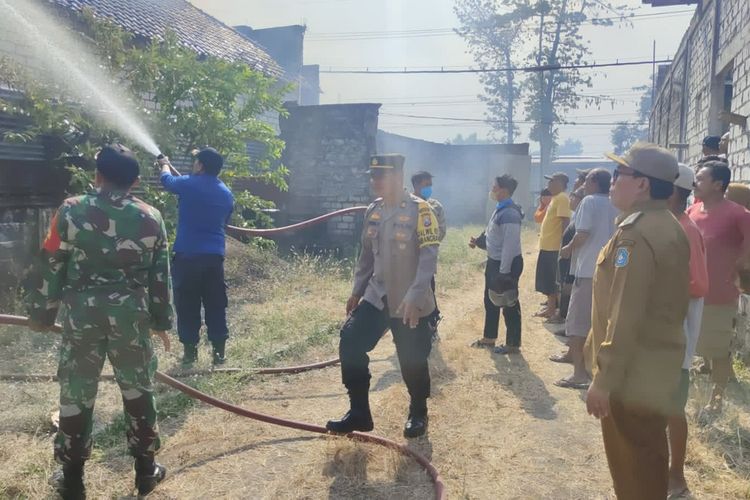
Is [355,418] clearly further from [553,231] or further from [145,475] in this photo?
[553,231]

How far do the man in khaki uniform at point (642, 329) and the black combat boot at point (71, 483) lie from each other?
2557 millimetres

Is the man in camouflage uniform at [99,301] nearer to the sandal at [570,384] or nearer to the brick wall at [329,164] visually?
the sandal at [570,384]

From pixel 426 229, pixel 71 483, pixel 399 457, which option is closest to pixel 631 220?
pixel 426 229

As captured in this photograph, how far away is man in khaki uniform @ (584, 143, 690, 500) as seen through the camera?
2371mm

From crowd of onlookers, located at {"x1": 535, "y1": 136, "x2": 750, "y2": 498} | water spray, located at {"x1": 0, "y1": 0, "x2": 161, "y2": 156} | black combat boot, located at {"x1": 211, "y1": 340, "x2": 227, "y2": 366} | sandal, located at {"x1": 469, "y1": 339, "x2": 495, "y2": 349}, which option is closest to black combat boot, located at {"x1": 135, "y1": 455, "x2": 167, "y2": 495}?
black combat boot, located at {"x1": 211, "y1": 340, "x2": 227, "y2": 366}

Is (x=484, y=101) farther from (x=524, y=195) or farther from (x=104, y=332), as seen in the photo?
(x=104, y=332)

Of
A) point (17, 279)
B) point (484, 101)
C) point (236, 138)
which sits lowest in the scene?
point (17, 279)

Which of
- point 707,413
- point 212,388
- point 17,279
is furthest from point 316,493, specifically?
point 17,279

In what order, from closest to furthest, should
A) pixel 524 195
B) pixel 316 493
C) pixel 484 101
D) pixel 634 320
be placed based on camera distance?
pixel 634 320 → pixel 316 493 → pixel 524 195 → pixel 484 101

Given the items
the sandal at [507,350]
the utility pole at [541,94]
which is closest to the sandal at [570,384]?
the sandal at [507,350]

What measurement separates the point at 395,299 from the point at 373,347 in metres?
0.35

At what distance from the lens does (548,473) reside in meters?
3.60

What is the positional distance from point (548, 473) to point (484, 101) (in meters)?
39.5

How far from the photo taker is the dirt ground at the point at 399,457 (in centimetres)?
337
